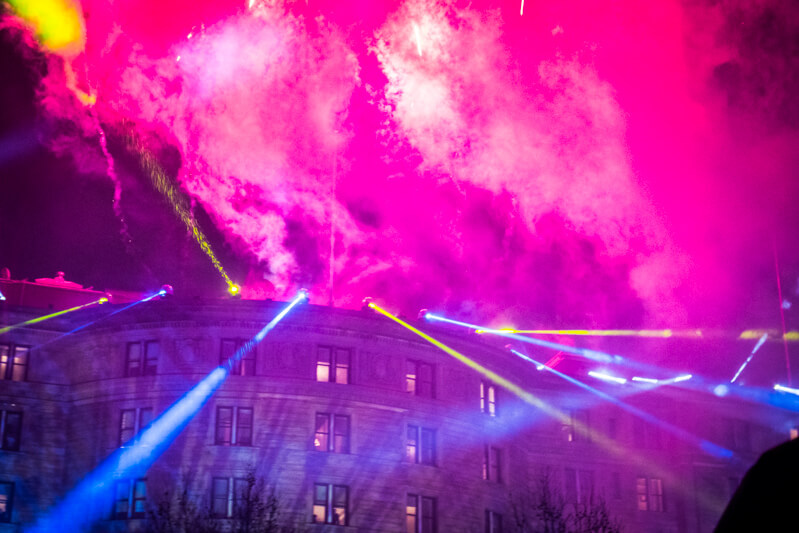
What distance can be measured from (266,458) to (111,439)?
7.03 metres

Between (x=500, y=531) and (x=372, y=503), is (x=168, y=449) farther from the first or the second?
(x=500, y=531)

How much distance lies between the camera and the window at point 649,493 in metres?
46.6

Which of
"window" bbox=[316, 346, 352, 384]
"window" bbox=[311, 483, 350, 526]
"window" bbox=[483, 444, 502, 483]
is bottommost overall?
"window" bbox=[311, 483, 350, 526]

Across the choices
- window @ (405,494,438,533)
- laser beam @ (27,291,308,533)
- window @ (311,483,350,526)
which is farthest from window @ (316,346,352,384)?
window @ (405,494,438,533)

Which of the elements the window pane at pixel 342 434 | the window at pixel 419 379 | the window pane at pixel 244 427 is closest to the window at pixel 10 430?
the window pane at pixel 244 427

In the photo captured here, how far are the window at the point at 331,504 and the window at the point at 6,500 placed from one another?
1321 centimetres

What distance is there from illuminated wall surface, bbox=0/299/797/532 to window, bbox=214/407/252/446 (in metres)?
0.06

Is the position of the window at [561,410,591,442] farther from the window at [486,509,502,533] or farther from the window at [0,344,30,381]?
the window at [0,344,30,381]

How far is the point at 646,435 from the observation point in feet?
158

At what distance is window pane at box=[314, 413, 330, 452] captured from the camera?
37969mm

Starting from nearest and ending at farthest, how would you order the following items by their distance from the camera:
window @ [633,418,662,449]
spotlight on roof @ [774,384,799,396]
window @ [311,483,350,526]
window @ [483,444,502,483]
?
window @ [311,483,350,526] → window @ [483,444,502,483] → window @ [633,418,662,449] → spotlight on roof @ [774,384,799,396]

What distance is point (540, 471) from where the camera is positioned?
45.2m

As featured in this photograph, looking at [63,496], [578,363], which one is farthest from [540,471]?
[63,496]

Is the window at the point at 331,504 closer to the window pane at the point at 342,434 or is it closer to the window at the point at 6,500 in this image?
the window pane at the point at 342,434
